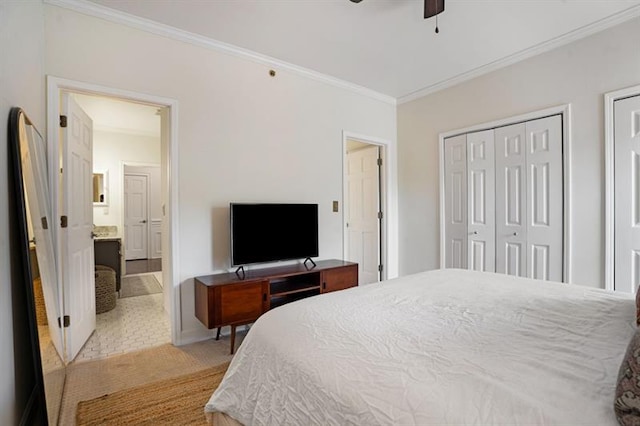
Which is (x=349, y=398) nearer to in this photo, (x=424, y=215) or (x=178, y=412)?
(x=178, y=412)

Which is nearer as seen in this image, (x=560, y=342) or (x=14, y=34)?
(x=560, y=342)

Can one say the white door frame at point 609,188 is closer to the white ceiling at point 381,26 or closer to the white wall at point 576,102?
the white wall at point 576,102

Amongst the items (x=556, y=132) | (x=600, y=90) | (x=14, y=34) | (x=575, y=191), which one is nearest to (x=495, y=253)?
(x=575, y=191)

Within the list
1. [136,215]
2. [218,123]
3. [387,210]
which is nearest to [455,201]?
[387,210]

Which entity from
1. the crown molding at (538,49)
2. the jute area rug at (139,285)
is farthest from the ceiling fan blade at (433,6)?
the jute area rug at (139,285)

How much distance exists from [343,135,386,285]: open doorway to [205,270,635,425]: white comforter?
2.87 m

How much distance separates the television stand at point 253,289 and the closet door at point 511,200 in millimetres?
1659

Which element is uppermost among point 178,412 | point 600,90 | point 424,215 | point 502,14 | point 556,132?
point 502,14

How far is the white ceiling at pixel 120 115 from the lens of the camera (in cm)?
451

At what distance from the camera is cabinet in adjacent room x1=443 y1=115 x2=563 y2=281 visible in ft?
9.96

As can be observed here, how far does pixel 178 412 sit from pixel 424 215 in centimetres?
340

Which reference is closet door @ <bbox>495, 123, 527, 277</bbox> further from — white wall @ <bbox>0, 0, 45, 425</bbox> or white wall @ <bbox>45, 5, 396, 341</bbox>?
white wall @ <bbox>0, 0, 45, 425</bbox>

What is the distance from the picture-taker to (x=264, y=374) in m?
1.14

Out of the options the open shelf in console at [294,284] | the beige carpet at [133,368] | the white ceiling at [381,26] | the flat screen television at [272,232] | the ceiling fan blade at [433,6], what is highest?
the white ceiling at [381,26]
